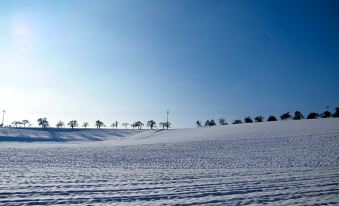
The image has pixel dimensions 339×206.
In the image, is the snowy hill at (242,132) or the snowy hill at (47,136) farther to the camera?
the snowy hill at (47,136)

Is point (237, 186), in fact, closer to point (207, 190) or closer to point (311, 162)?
point (207, 190)

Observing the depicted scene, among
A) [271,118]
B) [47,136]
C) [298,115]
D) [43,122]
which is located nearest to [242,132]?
[47,136]

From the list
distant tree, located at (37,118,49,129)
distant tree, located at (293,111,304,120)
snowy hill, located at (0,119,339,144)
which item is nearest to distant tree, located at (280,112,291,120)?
distant tree, located at (293,111,304,120)

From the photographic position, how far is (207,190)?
13359mm

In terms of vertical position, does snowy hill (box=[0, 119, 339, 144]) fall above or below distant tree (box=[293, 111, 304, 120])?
below

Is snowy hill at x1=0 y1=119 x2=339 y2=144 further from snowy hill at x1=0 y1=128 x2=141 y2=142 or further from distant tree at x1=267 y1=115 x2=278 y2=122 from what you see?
distant tree at x1=267 y1=115 x2=278 y2=122

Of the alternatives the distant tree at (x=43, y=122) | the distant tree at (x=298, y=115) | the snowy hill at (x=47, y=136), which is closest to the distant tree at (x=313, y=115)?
the distant tree at (x=298, y=115)

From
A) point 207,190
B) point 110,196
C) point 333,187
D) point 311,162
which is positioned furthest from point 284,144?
point 110,196

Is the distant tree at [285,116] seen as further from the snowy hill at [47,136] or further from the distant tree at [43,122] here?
the distant tree at [43,122]

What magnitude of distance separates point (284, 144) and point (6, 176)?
32914mm

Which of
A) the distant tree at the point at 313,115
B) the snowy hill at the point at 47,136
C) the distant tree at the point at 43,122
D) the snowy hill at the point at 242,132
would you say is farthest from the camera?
the distant tree at the point at 43,122

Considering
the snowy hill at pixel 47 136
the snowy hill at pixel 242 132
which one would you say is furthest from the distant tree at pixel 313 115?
the snowy hill at pixel 47 136

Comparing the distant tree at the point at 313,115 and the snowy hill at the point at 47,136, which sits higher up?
the distant tree at the point at 313,115

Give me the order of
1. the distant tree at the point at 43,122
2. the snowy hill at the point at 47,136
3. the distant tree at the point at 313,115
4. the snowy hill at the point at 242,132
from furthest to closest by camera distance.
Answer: the distant tree at the point at 43,122 < the distant tree at the point at 313,115 < the snowy hill at the point at 47,136 < the snowy hill at the point at 242,132
